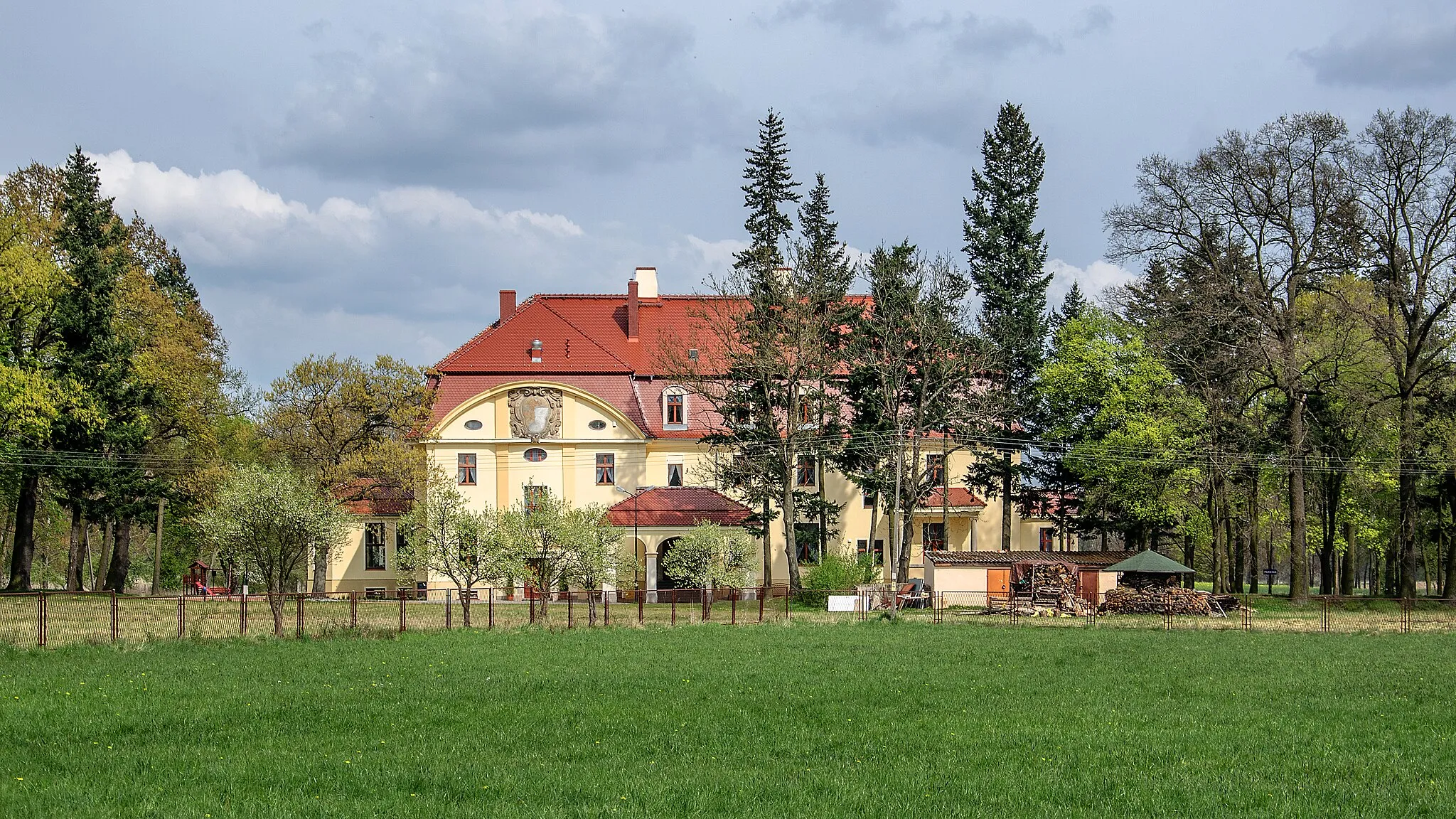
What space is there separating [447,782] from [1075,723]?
26.7ft

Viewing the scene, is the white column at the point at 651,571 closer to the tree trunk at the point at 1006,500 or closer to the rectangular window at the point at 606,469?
the rectangular window at the point at 606,469

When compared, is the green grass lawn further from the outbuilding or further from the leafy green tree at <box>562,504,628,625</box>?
the outbuilding

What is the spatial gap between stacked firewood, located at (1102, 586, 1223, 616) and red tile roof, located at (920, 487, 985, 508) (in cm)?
1465

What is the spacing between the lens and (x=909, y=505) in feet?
156

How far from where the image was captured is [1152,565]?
42750 mm

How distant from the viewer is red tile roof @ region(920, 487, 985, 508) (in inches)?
2211

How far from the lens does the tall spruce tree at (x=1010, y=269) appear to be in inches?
2050

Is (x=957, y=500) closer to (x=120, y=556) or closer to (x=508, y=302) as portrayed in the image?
(x=508, y=302)

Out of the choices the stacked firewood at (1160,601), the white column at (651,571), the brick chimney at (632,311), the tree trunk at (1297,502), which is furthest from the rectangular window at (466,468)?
the tree trunk at (1297,502)

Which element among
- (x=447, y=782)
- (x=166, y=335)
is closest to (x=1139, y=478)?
(x=166, y=335)

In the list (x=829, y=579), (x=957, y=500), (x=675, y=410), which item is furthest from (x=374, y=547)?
(x=957, y=500)

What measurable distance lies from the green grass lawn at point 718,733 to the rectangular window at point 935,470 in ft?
79.6

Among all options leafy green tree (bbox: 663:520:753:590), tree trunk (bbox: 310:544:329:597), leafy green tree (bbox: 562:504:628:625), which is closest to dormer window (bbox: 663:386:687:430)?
leafy green tree (bbox: 663:520:753:590)

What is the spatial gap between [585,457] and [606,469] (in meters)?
1.05
